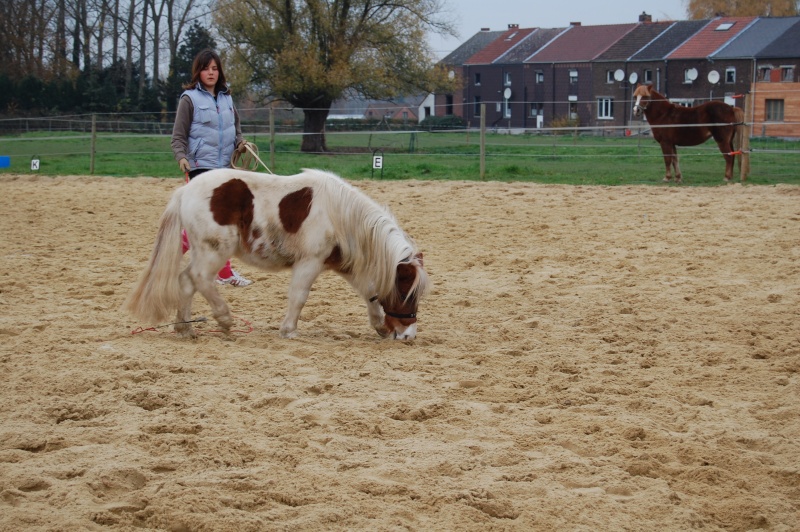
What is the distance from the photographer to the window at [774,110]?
117 ft

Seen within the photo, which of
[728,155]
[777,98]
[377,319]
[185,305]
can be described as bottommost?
[377,319]

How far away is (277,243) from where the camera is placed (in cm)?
562

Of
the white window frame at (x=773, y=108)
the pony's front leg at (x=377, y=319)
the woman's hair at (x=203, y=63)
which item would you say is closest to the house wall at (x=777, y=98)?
the white window frame at (x=773, y=108)

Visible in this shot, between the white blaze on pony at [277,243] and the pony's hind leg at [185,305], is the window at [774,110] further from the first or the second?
the pony's hind leg at [185,305]

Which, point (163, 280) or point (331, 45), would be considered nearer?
point (163, 280)

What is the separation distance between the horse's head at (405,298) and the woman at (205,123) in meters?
1.74

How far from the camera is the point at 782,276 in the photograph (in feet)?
24.3

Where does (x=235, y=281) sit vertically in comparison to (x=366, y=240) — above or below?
below

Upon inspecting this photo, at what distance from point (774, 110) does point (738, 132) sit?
23068 millimetres

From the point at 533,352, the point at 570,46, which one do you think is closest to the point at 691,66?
the point at 570,46

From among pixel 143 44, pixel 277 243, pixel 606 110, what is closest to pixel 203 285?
pixel 277 243

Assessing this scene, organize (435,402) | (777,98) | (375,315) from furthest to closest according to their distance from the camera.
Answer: (777,98)
(375,315)
(435,402)

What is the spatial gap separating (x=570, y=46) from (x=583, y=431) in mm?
50047

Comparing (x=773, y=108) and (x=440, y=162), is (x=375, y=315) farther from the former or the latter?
(x=773, y=108)
